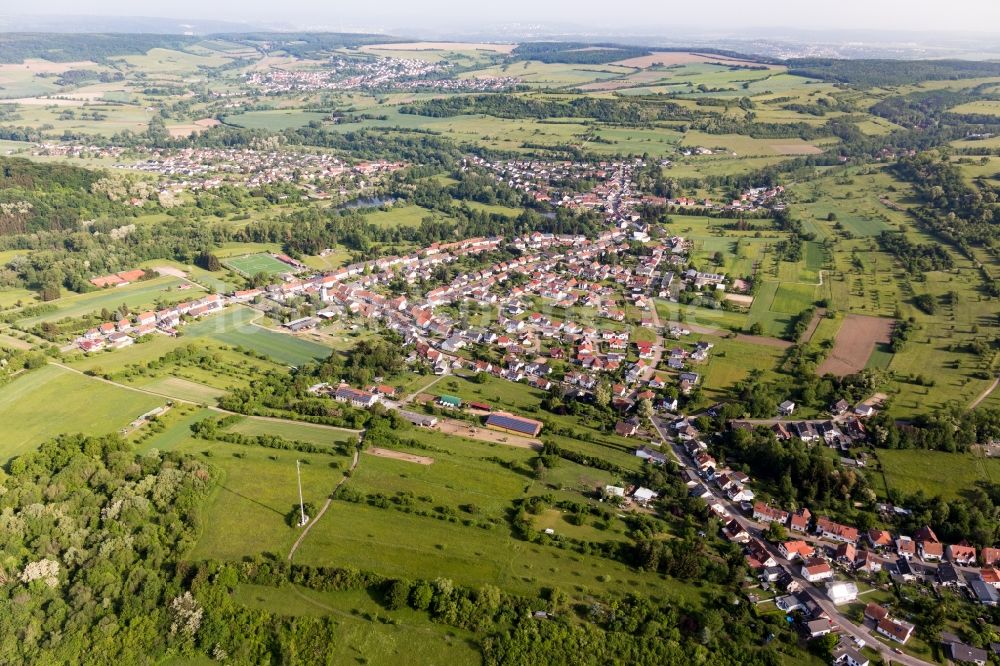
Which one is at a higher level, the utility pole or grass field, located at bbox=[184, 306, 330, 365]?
grass field, located at bbox=[184, 306, 330, 365]

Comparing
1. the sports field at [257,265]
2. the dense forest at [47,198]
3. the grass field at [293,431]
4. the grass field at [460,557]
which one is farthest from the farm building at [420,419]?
the dense forest at [47,198]

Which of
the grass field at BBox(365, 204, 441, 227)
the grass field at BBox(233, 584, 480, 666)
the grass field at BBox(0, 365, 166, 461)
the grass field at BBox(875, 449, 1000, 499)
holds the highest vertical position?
the grass field at BBox(365, 204, 441, 227)

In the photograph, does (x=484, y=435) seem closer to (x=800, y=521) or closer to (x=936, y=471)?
(x=800, y=521)

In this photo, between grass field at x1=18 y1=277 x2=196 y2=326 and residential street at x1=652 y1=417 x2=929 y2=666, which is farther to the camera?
grass field at x1=18 y1=277 x2=196 y2=326

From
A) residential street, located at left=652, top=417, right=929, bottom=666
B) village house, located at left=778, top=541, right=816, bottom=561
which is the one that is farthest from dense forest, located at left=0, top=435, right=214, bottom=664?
village house, located at left=778, top=541, right=816, bottom=561

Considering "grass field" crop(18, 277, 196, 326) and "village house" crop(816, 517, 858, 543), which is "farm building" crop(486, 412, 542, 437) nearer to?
"village house" crop(816, 517, 858, 543)

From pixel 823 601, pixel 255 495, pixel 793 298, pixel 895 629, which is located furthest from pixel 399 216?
pixel 895 629

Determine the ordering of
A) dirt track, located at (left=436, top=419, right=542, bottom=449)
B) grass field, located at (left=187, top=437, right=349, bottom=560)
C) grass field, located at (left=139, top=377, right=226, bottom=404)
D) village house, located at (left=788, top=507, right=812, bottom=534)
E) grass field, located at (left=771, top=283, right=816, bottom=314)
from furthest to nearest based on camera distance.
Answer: grass field, located at (left=771, top=283, right=816, bottom=314)
grass field, located at (left=139, top=377, right=226, bottom=404)
dirt track, located at (left=436, top=419, right=542, bottom=449)
village house, located at (left=788, top=507, right=812, bottom=534)
grass field, located at (left=187, top=437, right=349, bottom=560)
